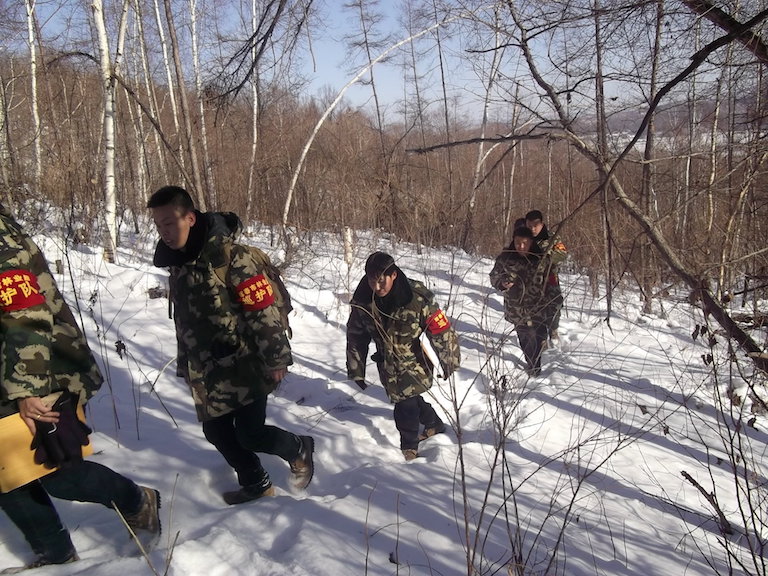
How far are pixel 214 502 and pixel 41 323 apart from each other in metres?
1.37

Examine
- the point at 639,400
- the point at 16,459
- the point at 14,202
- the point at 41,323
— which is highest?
the point at 14,202

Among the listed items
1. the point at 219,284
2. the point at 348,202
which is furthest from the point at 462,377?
the point at 348,202

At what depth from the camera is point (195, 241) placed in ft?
7.41

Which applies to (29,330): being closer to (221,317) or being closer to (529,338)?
(221,317)

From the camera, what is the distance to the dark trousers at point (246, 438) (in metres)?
2.43

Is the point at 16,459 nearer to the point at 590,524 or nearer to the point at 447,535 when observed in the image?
the point at 447,535

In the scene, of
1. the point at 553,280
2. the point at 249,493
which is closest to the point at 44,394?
the point at 249,493

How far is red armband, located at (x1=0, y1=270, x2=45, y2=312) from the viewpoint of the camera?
164cm

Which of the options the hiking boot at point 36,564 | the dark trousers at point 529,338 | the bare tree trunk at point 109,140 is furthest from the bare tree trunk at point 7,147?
the dark trousers at point 529,338

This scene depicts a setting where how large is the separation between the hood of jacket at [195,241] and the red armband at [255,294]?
0.77 ft

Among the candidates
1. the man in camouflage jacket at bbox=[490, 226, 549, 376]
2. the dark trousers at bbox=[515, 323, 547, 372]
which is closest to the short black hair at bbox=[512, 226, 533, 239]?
the man in camouflage jacket at bbox=[490, 226, 549, 376]

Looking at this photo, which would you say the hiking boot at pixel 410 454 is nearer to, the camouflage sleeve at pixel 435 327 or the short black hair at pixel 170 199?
the camouflage sleeve at pixel 435 327

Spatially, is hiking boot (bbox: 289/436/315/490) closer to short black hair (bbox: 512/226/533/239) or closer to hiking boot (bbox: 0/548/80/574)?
hiking boot (bbox: 0/548/80/574)

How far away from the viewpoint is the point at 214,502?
259 centimetres
